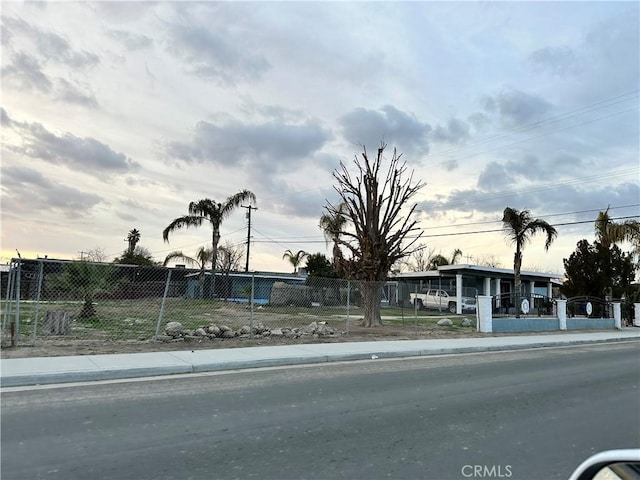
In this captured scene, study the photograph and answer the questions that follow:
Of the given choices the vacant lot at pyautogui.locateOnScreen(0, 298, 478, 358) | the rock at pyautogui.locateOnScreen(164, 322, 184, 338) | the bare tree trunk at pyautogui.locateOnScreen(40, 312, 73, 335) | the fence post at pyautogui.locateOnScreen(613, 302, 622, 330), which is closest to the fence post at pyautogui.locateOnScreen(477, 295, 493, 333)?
the vacant lot at pyautogui.locateOnScreen(0, 298, 478, 358)

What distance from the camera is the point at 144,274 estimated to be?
27172 mm

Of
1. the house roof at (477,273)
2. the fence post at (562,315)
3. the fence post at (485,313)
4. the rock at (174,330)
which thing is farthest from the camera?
the house roof at (477,273)

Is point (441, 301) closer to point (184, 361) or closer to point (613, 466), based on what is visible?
point (184, 361)

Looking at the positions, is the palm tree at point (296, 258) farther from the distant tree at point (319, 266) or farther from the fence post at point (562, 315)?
the fence post at point (562, 315)

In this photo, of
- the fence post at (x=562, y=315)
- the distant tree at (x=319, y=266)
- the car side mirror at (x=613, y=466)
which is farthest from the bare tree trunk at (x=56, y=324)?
the distant tree at (x=319, y=266)

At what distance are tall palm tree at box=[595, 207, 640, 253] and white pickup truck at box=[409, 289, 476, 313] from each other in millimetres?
9458

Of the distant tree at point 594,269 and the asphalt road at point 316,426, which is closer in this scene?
the asphalt road at point 316,426

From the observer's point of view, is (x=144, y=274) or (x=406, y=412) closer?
(x=406, y=412)

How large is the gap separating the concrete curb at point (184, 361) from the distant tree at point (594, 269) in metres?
17.7

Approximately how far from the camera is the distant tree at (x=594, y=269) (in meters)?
28.0

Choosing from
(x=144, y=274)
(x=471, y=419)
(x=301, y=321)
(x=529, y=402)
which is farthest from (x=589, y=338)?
(x=144, y=274)

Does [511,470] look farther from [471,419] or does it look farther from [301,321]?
[301,321]

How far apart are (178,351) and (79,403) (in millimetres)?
4630

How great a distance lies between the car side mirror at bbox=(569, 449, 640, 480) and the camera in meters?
1.83
